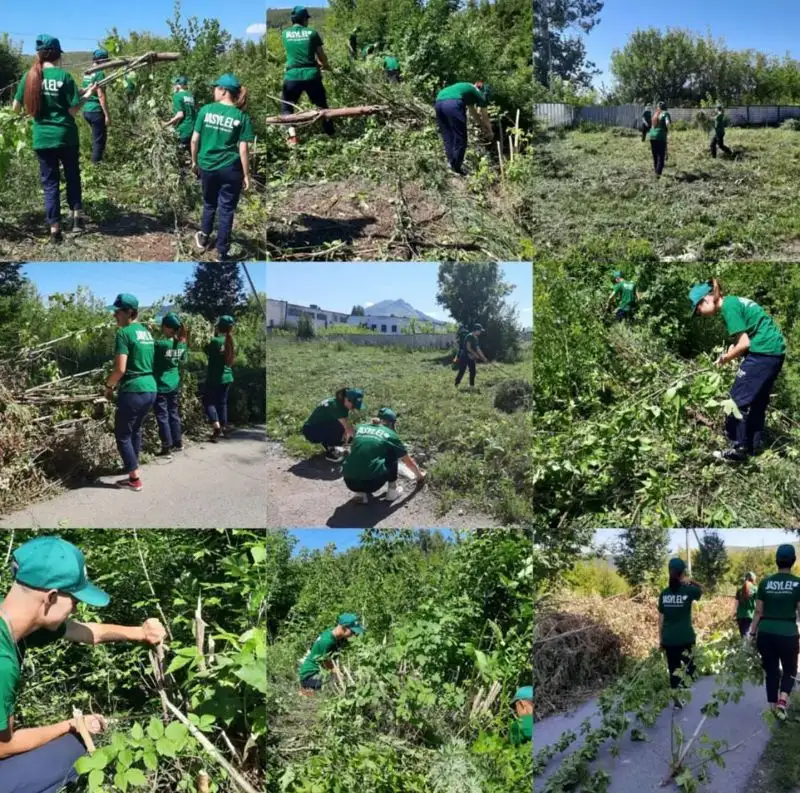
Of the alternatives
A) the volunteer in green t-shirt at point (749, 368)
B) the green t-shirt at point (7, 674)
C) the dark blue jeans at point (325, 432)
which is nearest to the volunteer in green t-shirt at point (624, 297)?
the volunteer in green t-shirt at point (749, 368)

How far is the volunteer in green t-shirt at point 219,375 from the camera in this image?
193 inches

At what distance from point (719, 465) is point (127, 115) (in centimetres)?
390

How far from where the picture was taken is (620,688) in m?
4.50

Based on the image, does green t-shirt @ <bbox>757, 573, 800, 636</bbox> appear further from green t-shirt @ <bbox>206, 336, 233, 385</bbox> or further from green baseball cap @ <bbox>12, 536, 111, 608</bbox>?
green baseball cap @ <bbox>12, 536, 111, 608</bbox>

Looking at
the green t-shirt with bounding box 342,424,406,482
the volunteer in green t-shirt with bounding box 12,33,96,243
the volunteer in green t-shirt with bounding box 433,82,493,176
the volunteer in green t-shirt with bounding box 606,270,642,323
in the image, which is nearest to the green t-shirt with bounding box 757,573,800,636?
the volunteer in green t-shirt with bounding box 606,270,642,323

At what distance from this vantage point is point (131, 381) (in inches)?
192

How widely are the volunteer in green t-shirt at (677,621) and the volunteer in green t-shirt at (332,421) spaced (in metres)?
1.85

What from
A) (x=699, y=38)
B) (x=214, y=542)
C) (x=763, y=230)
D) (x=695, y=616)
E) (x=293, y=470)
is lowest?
(x=695, y=616)

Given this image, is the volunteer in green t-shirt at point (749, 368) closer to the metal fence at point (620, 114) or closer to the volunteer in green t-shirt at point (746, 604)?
the volunteer in green t-shirt at point (746, 604)

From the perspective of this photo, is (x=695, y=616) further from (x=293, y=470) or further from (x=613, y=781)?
(x=293, y=470)

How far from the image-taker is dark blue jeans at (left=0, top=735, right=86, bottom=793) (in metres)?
3.52

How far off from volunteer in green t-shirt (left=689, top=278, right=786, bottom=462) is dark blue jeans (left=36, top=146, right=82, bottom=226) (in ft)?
12.0

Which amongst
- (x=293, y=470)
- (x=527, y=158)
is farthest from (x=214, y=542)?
(x=527, y=158)

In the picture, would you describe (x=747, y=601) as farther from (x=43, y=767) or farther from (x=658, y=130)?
(x=43, y=767)
